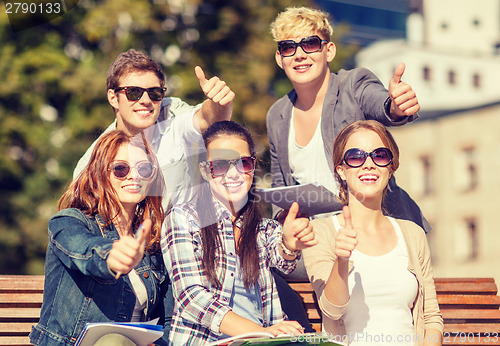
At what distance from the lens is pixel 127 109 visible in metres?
5.09

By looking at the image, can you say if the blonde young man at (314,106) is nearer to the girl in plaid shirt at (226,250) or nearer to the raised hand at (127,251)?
the girl in plaid shirt at (226,250)

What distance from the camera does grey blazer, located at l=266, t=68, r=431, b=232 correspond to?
4844 mm

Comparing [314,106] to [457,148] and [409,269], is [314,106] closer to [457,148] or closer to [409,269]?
[409,269]

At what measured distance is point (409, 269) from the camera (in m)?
4.18

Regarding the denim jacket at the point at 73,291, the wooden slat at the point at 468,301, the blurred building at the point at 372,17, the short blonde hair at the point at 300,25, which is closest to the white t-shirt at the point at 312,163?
the short blonde hair at the point at 300,25

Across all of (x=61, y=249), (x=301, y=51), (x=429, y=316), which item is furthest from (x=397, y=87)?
(x=61, y=249)

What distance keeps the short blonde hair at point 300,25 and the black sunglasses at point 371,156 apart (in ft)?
4.05

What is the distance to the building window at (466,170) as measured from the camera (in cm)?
3400

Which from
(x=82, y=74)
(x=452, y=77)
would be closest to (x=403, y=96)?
(x=82, y=74)

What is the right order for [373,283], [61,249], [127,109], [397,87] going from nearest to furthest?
[61,249], [373,283], [397,87], [127,109]

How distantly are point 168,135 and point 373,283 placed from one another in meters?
1.76

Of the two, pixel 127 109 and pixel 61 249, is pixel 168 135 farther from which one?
pixel 61 249

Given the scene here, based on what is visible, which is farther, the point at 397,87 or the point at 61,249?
the point at 397,87

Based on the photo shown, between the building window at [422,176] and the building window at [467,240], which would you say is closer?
the building window at [467,240]
